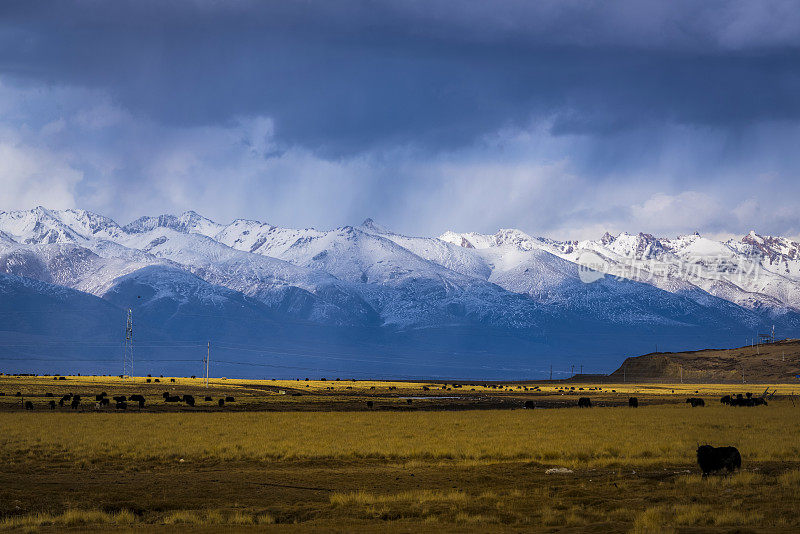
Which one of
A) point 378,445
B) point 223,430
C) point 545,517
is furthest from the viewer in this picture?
point 223,430

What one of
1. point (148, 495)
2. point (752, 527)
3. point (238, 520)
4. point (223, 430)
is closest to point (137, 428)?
point (223, 430)

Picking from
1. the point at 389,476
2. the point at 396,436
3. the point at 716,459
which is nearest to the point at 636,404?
the point at 396,436

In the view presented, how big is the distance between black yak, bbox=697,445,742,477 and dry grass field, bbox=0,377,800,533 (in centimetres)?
67

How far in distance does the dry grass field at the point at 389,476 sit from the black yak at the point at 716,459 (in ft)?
2.20

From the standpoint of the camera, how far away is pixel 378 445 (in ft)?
134

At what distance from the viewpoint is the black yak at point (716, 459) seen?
3019cm

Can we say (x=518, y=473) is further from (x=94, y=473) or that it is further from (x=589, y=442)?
(x=94, y=473)

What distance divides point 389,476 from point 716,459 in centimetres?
1135

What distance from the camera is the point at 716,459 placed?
3036 cm

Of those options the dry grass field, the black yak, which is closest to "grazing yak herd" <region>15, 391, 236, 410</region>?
the dry grass field

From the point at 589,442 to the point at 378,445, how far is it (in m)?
9.91

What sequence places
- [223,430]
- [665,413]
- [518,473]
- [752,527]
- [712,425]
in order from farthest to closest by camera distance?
[665,413], [712,425], [223,430], [518,473], [752,527]

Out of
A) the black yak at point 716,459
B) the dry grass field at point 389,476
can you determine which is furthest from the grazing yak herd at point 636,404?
the dry grass field at point 389,476

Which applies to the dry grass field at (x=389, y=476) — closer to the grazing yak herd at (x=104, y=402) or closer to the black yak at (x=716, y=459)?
the black yak at (x=716, y=459)
